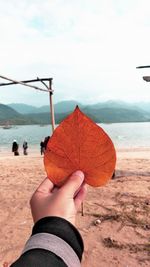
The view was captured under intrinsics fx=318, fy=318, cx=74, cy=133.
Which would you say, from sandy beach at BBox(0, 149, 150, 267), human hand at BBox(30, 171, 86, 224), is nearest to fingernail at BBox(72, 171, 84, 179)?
human hand at BBox(30, 171, 86, 224)

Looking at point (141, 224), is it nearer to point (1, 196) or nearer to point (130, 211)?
point (130, 211)

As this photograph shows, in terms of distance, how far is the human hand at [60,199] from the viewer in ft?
3.05

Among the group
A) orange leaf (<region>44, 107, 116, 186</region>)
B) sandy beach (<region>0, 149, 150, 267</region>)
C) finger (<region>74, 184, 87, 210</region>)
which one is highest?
orange leaf (<region>44, 107, 116, 186</region>)

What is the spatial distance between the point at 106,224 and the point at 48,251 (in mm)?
6453

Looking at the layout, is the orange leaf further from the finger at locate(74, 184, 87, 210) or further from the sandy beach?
the sandy beach

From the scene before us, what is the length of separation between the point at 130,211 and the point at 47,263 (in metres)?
7.30

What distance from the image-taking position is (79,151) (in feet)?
3.28

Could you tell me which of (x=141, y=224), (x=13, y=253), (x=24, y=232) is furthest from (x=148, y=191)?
Answer: (x=13, y=253)

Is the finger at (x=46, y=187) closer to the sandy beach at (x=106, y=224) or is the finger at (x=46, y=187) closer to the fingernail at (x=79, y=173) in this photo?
the fingernail at (x=79, y=173)

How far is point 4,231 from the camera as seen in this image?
6.88m

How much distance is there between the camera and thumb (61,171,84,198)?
3.22ft

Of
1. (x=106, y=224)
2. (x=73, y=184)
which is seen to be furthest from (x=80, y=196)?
(x=106, y=224)

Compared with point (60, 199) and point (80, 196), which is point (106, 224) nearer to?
point (80, 196)

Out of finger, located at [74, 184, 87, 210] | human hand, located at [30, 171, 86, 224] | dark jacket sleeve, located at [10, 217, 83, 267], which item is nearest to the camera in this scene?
dark jacket sleeve, located at [10, 217, 83, 267]
